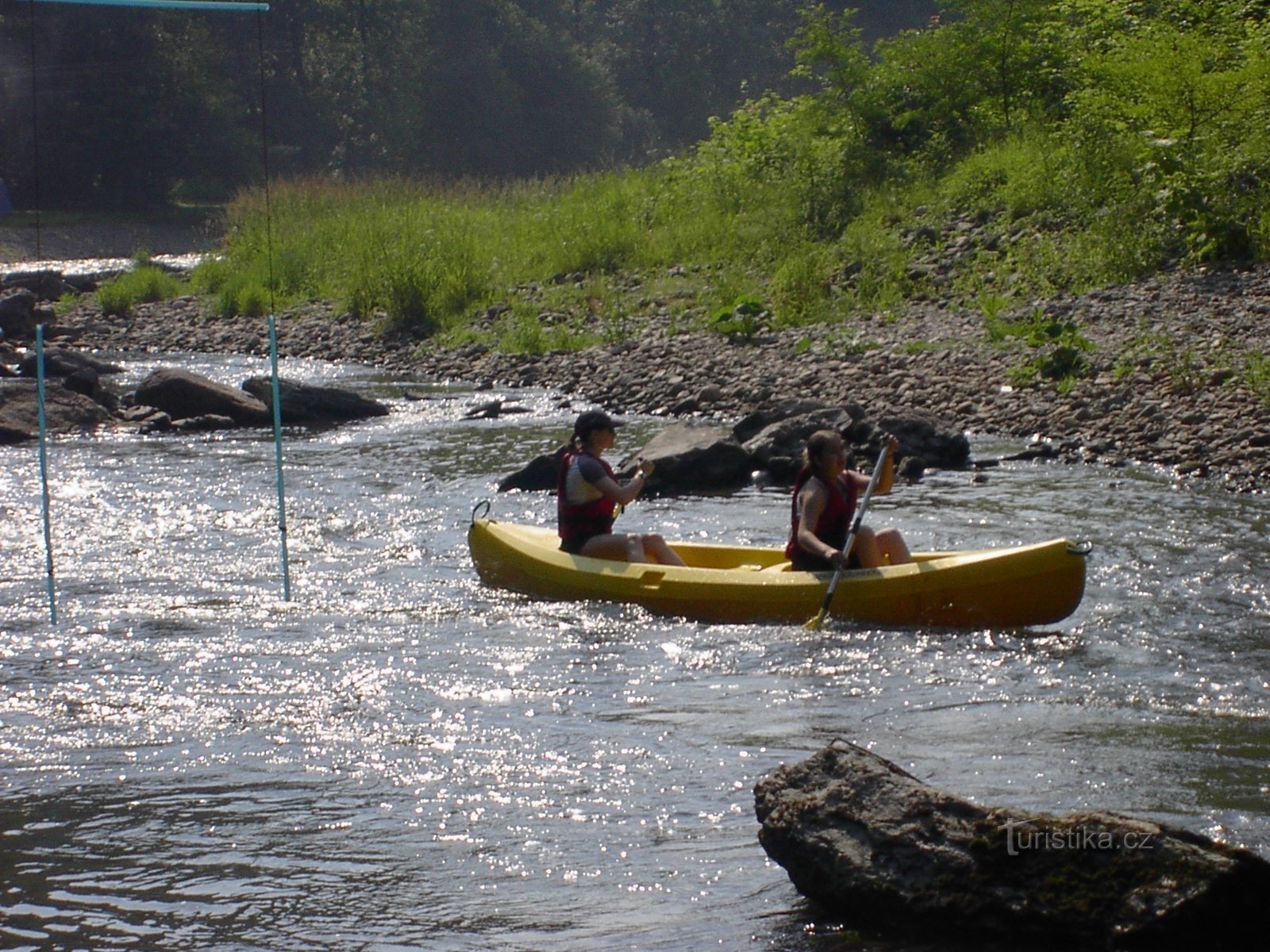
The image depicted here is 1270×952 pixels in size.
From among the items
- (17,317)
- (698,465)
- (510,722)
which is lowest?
(510,722)

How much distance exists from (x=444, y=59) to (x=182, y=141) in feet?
36.5

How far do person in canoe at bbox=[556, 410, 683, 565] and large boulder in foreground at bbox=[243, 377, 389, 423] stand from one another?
22.1 feet

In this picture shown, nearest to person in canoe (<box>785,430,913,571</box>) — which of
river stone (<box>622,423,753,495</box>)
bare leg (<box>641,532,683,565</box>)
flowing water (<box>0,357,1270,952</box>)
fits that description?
flowing water (<box>0,357,1270,952</box>)

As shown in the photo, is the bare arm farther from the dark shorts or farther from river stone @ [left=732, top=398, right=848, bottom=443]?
river stone @ [left=732, top=398, right=848, bottom=443]

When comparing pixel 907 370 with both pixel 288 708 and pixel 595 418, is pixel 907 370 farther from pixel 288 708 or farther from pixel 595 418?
pixel 288 708

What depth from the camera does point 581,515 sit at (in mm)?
7855

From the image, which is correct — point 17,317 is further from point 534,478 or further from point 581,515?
point 581,515

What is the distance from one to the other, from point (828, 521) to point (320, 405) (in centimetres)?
799

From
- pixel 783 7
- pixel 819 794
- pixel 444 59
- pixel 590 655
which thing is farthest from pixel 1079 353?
pixel 783 7

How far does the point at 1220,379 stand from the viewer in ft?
37.1

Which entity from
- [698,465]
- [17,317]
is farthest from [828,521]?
[17,317]

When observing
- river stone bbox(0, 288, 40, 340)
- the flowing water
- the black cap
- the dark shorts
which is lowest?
the flowing water

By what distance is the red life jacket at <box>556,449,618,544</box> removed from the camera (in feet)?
25.7

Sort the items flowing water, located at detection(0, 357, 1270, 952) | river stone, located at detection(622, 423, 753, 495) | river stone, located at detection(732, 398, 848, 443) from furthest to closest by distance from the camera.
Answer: river stone, located at detection(732, 398, 848, 443)
river stone, located at detection(622, 423, 753, 495)
flowing water, located at detection(0, 357, 1270, 952)
